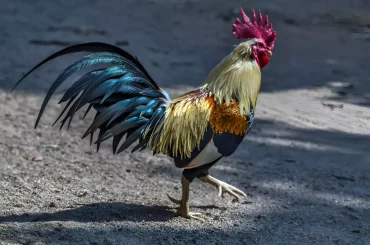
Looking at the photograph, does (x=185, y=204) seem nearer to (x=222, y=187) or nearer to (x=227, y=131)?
(x=222, y=187)

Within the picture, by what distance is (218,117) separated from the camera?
4.79 meters

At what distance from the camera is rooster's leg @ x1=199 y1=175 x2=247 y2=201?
528cm

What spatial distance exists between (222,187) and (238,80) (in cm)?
96

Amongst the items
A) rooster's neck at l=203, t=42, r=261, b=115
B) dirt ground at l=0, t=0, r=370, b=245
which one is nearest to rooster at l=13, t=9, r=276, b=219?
rooster's neck at l=203, t=42, r=261, b=115

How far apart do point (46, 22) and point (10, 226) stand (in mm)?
6248

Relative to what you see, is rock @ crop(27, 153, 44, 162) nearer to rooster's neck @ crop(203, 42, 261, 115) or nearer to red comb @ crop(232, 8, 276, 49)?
rooster's neck @ crop(203, 42, 261, 115)

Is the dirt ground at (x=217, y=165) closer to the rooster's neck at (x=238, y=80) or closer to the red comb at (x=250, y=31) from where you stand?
the rooster's neck at (x=238, y=80)

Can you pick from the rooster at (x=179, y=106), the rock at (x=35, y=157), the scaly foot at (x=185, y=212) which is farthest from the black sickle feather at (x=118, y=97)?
the rock at (x=35, y=157)

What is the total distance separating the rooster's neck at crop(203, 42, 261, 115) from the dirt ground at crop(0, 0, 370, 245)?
3.08 ft

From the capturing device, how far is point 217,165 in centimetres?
643

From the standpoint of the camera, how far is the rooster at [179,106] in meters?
4.77

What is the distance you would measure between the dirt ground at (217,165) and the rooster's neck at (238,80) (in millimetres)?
939

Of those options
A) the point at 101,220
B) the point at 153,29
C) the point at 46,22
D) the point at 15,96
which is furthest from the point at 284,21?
the point at 101,220

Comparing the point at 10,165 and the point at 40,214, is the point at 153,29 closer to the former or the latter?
the point at 10,165
